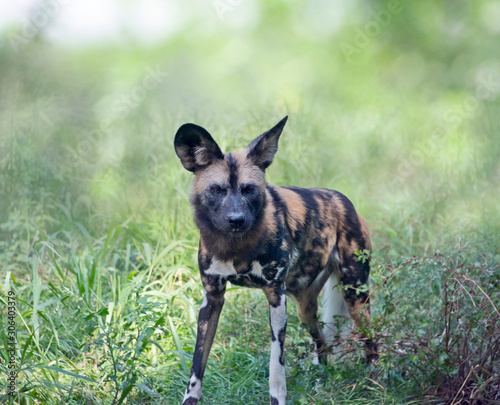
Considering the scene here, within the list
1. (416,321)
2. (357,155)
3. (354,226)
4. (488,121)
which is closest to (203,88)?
(357,155)

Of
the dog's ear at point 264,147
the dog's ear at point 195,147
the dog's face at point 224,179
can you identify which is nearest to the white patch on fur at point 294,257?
the dog's face at point 224,179

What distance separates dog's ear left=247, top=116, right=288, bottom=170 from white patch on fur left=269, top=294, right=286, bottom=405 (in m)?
0.66

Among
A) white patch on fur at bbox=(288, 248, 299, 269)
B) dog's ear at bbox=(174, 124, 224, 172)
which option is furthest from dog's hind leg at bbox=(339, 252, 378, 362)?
dog's ear at bbox=(174, 124, 224, 172)

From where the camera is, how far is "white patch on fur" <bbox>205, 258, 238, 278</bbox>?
8.93 feet

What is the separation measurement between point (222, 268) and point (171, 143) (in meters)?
2.55

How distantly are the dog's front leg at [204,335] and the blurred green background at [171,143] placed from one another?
19 centimetres

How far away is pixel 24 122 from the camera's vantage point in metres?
5.04

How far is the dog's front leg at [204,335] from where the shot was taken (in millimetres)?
2729

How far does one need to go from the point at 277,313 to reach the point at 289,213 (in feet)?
1.73

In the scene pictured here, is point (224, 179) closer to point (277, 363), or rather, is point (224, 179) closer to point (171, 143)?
point (277, 363)

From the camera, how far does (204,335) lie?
279cm

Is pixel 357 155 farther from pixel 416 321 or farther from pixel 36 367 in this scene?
pixel 36 367

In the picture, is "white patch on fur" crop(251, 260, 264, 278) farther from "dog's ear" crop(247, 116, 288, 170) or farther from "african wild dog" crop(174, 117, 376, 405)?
"dog's ear" crop(247, 116, 288, 170)

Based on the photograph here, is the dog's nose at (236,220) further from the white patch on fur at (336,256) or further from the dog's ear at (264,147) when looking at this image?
the white patch on fur at (336,256)
